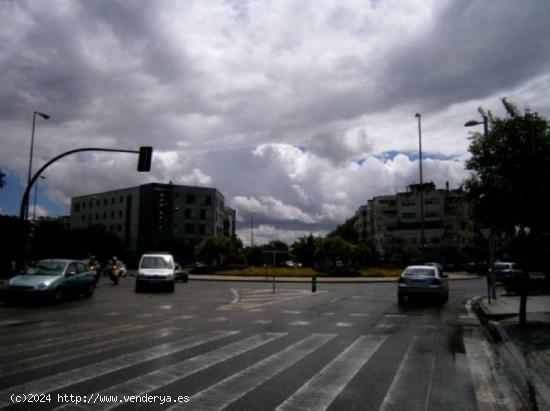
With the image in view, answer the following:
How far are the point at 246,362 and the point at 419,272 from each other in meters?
13.6

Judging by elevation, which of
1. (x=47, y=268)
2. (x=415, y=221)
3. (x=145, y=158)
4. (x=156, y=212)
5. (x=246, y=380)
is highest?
(x=156, y=212)

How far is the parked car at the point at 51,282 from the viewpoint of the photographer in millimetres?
16547

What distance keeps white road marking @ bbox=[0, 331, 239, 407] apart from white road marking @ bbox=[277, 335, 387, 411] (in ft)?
8.79

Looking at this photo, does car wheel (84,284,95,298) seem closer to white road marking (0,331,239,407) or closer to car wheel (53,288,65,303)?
car wheel (53,288,65,303)

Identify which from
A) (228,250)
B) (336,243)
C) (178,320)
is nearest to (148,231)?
(228,250)

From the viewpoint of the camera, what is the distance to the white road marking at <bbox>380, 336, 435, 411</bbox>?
18.9 feet

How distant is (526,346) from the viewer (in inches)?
378

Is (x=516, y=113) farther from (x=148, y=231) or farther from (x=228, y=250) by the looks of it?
(x=148, y=231)

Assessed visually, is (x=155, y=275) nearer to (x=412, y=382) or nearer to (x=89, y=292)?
(x=89, y=292)

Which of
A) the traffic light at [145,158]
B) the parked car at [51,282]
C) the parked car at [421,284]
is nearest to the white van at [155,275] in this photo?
the parked car at [51,282]

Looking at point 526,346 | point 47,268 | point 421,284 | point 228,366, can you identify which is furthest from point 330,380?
point 47,268

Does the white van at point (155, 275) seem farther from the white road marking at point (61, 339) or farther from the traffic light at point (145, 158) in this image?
the white road marking at point (61, 339)

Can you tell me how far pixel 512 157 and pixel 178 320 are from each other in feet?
30.3

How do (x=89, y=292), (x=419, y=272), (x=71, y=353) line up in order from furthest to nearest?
(x=89, y=292)
(x=419, y=272)
(x=71, y=353)
